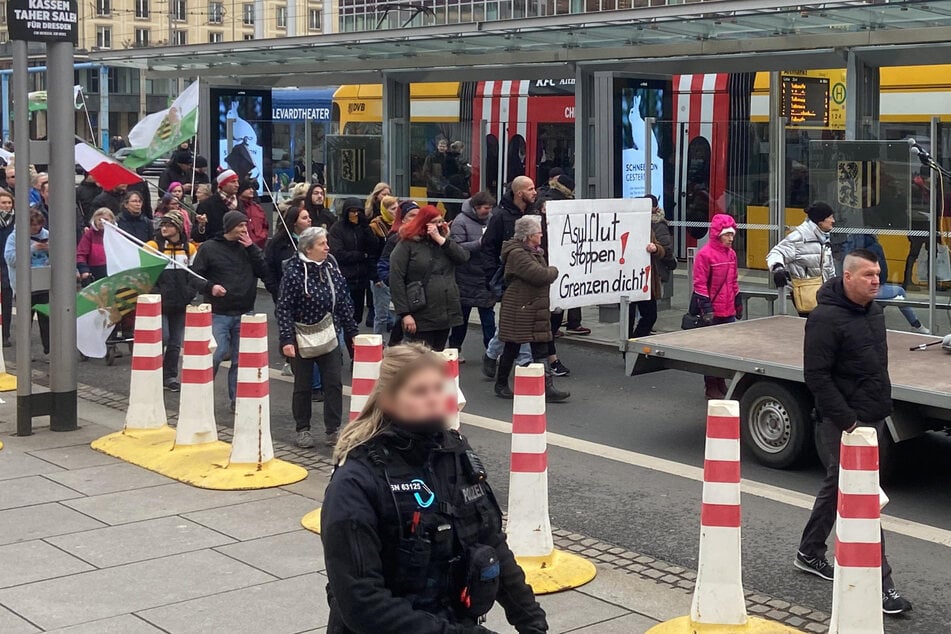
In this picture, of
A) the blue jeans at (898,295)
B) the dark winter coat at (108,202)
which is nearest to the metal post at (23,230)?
the dark winter coat at (108,202)

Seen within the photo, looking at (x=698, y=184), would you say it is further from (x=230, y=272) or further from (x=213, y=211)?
(x=230, y=272)

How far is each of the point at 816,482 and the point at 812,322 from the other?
2.42 m

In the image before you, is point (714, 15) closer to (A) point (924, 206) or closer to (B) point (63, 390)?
(A) point (924, 206)

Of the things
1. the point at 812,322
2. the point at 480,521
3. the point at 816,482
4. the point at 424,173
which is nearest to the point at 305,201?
the point at 424,173

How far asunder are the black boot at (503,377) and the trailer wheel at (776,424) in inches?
108

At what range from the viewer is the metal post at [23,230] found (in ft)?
30.1

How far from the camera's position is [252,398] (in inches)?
327

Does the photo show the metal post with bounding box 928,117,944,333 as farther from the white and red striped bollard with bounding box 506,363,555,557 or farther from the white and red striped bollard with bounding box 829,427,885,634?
the white and red striped bollard with bounding box 829,427,885,634

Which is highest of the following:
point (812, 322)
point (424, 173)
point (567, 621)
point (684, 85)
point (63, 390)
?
point (684, 85)

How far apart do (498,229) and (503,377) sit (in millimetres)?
1628

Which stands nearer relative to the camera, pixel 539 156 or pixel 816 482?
pixel 816 482

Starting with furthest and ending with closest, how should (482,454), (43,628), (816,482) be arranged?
(482,454) < (816,482) < (43,628)

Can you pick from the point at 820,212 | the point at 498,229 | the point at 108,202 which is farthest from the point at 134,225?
the point at 820,212

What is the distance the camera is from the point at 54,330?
963 centimetres
